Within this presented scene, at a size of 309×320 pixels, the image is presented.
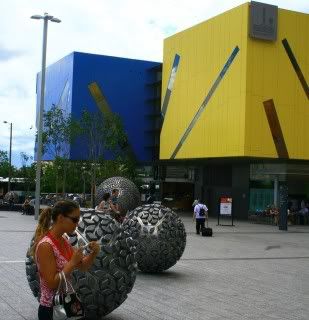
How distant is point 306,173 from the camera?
1646 inches

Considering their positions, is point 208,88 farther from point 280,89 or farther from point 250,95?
point 280,89

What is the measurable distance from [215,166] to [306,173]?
27.0 ft

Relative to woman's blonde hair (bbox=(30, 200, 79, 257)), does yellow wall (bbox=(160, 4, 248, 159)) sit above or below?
above

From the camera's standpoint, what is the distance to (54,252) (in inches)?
186

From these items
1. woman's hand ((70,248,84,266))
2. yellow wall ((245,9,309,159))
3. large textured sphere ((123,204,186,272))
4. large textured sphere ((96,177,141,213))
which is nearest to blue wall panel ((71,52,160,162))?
yellow wall ((245,9,309,159))

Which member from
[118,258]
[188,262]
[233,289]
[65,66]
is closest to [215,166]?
[65,66]

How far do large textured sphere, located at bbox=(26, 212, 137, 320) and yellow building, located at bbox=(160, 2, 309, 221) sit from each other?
29.6 m

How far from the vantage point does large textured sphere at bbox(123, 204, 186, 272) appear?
11438 millimetres

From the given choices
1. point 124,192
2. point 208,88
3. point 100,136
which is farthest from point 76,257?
point 100,136

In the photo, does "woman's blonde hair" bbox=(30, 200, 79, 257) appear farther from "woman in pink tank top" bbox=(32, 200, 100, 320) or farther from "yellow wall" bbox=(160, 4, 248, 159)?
"yellow wall" bbox=(160, 4, 248, 159)

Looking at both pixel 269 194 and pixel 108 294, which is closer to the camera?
pixel 108 294

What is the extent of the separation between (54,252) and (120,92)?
2022 inches

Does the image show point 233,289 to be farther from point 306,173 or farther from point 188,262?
point 306,173

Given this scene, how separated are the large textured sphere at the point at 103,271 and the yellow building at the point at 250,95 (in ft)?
97.2
